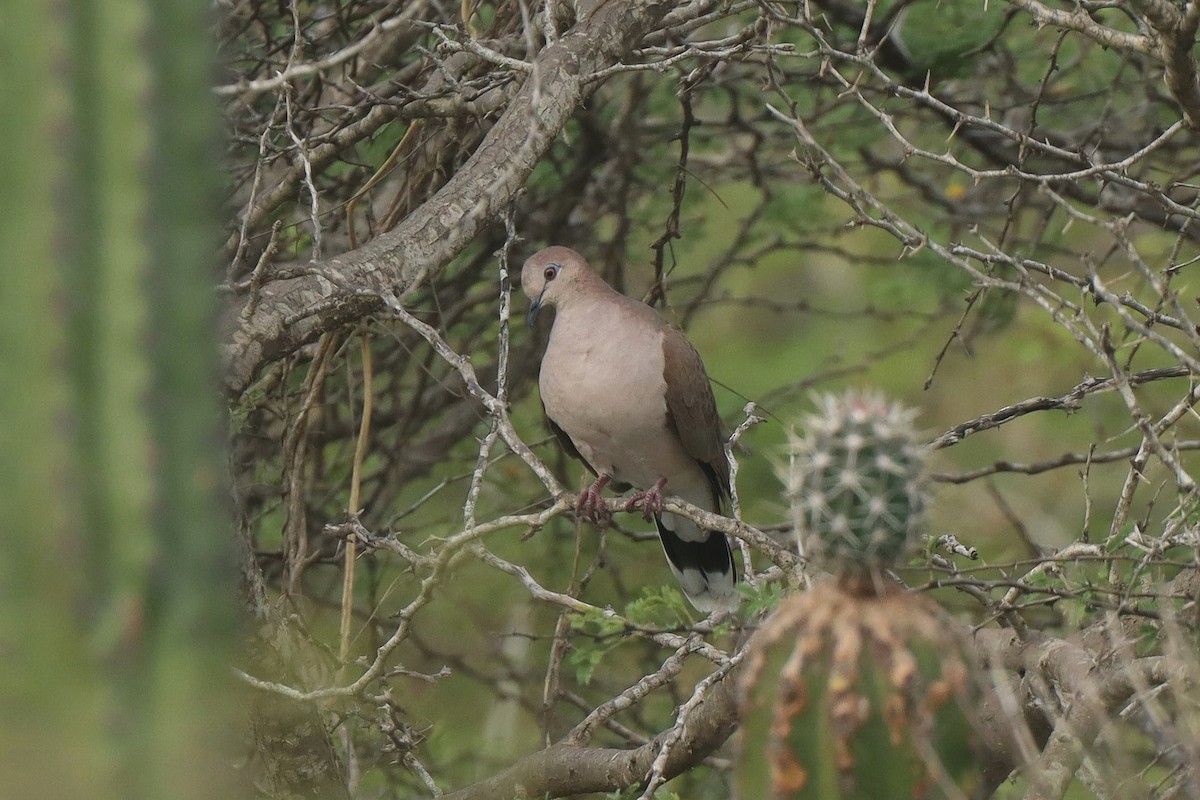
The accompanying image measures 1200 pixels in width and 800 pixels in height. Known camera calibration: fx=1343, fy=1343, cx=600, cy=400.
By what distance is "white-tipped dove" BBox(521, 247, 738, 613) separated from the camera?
4.60 meters

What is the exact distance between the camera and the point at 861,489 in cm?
187

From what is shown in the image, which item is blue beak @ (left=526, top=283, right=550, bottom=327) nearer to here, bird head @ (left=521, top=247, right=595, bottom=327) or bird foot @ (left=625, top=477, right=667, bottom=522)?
bird head @ (left=521, top=247, right=595, bottom=327)

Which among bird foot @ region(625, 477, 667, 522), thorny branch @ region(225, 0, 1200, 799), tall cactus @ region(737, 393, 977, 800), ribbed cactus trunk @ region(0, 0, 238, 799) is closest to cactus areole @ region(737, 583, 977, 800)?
tall cactus @ region(737, 393, 977, 800)

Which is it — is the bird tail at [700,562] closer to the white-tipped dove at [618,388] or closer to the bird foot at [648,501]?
the white-tipped dove at [618,388]

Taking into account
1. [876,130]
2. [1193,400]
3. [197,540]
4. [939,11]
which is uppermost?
[939,11]

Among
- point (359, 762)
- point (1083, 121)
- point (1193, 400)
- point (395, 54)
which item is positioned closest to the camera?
point (1193, 400)

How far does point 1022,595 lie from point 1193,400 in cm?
62

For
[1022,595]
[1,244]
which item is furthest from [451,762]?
[1,244]

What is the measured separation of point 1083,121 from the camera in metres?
6.02

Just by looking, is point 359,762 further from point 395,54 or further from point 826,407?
point 826,407

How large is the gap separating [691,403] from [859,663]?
3.07 meters

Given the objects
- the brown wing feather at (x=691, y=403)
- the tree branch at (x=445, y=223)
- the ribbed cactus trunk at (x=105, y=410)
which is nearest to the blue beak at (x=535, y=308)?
the brown wing feather at (x=691, y=403)

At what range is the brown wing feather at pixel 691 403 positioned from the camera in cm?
476

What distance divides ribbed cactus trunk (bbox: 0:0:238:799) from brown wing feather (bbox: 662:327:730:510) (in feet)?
10.5
